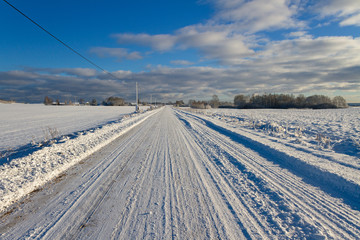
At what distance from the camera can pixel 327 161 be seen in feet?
17.0

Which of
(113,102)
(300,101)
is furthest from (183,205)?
(113,102)

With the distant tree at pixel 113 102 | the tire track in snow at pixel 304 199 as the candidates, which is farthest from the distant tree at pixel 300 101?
the distant tree at pixel 113 102

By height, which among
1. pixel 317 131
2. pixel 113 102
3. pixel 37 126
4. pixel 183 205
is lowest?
pixel 37 126

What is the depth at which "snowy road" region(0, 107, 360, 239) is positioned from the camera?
2.43 metres

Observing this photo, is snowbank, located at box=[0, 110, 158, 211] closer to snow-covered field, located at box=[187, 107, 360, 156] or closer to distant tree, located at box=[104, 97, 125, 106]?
snow-covered field, located at box=[187, 107, 360, 156]

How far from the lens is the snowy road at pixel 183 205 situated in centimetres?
243

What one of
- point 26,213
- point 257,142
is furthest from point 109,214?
point 257,142

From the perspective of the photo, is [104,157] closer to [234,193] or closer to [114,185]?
[114,185]

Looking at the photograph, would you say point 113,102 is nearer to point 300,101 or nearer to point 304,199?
point 300,101

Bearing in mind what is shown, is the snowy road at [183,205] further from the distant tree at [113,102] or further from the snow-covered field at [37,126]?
the distant tree at [113,102]

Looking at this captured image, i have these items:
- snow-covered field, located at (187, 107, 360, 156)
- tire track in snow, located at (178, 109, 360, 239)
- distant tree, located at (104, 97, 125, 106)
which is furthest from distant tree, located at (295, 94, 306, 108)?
distant tree, located at (104, 97, 125, 106)

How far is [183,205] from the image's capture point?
307 cm

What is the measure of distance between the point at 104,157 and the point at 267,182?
4816 mm

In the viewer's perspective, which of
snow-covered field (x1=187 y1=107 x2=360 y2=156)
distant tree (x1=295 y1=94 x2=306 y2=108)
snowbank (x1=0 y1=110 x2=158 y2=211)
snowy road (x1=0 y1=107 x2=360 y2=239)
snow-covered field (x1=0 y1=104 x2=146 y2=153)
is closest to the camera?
snowy road (x1=0 y1=107 x2=360 y2=239)
